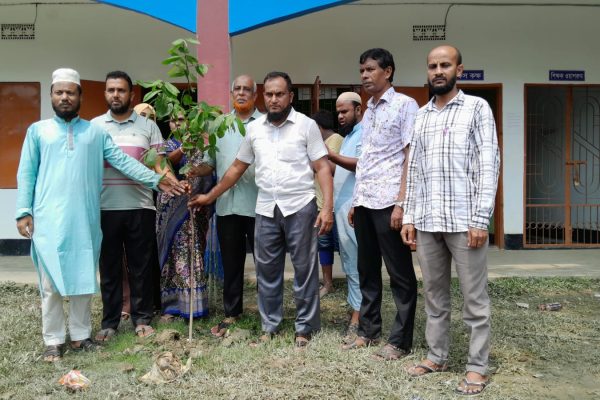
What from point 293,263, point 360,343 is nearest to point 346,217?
point 293,263

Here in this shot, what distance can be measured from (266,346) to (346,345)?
52 centimetres

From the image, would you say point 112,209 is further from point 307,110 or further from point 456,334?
point 307,110

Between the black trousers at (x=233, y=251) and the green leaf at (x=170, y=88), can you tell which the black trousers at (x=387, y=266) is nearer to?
the black trousers at (x=233, y=251)

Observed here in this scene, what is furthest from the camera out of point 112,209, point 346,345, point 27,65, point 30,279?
point 27,65

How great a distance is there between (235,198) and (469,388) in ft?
Answer: 6.64

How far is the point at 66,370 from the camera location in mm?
3365

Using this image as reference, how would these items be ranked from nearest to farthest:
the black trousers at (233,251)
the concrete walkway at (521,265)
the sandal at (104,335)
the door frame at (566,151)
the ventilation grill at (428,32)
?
the sandal at (104,335)
the black trousers at (233,251)
the concrete walkway at (521,265)
the ventilation grill at (428,32)
the door frame at (566,151)

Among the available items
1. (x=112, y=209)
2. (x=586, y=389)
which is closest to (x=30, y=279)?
(x=112, y=209)

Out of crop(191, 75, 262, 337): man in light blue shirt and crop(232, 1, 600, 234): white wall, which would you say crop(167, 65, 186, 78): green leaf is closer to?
crop(191, 75, 262, 337): man in light blue shirt

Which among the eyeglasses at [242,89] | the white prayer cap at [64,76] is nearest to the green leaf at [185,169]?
the eyeglasses at [242,89]

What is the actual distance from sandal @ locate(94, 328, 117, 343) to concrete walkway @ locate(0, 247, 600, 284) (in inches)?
77.9

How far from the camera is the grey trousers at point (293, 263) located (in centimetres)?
372

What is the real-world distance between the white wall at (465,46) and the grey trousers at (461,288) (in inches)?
188

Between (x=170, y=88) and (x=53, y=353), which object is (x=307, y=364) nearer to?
(x=53, y=353)
